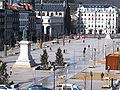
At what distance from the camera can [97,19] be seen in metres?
174

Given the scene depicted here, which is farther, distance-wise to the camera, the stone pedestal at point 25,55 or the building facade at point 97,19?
the building facade at point 97,19

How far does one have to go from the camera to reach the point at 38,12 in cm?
14650

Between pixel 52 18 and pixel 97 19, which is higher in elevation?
pixel 97 19

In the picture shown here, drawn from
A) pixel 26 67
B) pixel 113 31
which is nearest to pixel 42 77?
pixel 26 67

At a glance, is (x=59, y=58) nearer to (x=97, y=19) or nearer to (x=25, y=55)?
(x=25, y=55)

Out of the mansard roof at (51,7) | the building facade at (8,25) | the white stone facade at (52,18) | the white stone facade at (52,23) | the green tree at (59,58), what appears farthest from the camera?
the mansard roof at (51,7)

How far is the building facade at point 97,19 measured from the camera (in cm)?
17350

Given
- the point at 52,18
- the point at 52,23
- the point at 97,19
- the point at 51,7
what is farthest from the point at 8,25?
the point at 97,19

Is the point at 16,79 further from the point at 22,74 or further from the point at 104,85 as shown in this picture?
the point at 104,85

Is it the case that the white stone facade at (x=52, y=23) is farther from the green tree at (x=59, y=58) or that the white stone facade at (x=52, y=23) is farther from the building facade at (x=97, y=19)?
the green tree at (x=59, y=58)

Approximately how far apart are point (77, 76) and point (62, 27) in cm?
11099

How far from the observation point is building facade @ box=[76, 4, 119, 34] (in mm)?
→ 173500

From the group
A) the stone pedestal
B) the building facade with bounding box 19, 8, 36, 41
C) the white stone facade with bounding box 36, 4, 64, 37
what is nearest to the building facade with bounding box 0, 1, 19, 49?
the building facade with bounding box 19, 8, 36, 41

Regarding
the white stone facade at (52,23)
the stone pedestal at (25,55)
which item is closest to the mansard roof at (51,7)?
the white stone facade at (52,23)
